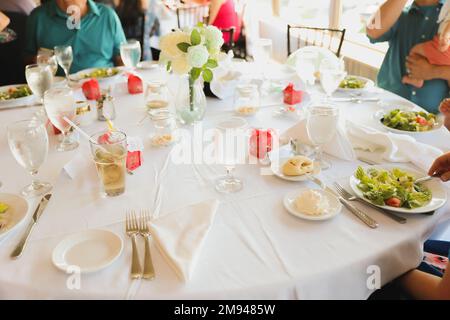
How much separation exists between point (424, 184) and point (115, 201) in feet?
2.66

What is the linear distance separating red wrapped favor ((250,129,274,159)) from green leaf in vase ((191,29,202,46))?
1.14 feet

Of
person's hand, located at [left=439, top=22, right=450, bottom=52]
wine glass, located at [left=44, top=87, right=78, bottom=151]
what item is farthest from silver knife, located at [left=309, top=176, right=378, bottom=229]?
person's hand, located at [left=439, top=22, right=450, bottom=52]

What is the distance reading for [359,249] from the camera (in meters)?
0.82

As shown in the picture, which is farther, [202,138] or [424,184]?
[202,138]

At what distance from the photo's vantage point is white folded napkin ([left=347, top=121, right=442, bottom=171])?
1.14 metres

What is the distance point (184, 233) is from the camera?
87cm

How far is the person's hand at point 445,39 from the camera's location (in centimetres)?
176

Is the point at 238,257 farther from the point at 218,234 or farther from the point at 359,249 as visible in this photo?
the point at 359,249

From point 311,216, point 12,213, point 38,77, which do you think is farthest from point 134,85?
point 311,216

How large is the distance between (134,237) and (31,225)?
27 cm

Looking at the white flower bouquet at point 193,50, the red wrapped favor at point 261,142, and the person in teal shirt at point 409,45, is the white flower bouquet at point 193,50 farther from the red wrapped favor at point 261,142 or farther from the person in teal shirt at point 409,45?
the person in teal shirt at point 409,45
